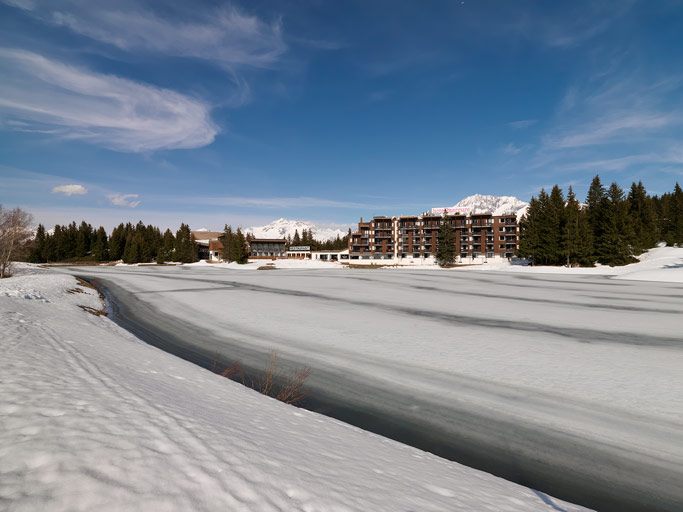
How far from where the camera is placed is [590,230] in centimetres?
7762

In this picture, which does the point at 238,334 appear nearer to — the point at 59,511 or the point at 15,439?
the point at 15,439

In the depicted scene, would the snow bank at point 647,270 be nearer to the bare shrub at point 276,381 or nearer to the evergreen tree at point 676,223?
the evergreen tree at point 676,223

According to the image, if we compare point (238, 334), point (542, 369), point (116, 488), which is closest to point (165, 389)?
point (116, 488)

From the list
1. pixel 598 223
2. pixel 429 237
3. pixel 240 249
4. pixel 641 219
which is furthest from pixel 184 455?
pixel 429 237

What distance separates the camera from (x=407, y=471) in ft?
19.2

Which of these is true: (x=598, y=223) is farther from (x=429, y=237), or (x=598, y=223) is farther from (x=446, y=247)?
(x=429, y=237)

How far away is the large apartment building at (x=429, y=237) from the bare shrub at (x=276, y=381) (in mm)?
109793

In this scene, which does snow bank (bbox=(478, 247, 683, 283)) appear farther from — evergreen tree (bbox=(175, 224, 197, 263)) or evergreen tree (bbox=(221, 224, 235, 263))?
evergreen tree (bbox=(175, 224, 197, 263))

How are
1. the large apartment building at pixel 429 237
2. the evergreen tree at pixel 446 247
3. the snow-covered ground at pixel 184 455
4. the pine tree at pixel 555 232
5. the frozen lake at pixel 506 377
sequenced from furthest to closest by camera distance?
the large apartment building at pixel 429 237 → the evergreen tree at pixel 446 247 → the pine tree at pixel 555 232 → the frozen lake at pixel 506 377 → the snow-covered ground at pixel 184 455

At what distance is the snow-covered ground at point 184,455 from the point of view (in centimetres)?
342

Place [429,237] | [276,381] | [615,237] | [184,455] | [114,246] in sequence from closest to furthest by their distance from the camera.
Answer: [184,455] < [276,381] < [615,237] < [114,246] < [429,237]

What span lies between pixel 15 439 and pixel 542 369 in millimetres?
14292

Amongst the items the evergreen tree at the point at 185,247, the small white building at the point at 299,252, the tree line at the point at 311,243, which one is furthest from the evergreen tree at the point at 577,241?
the evergreen tree at the point at 185,247

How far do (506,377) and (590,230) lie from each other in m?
83.5
